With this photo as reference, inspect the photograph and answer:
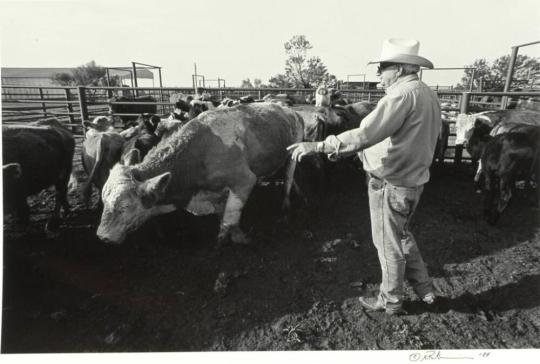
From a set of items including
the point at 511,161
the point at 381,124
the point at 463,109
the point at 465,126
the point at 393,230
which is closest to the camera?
the point at 381,124

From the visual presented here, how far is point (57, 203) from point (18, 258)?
1131 millimetres

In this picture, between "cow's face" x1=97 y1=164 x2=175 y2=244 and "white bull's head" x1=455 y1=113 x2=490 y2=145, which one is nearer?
"cow's face" x1=97 y1=164 x2=175 y2=244

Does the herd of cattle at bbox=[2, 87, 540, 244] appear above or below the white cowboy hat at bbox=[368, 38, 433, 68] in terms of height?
below

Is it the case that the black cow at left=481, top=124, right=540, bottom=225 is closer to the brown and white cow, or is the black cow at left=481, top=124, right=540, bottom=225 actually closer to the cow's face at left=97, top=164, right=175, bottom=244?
the brown and white cow

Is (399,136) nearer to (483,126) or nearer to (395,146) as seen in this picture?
(395,146)

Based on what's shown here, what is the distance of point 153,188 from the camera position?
11.4ft

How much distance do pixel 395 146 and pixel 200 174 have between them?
229 centimetres

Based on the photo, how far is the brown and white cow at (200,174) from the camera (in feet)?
11.3

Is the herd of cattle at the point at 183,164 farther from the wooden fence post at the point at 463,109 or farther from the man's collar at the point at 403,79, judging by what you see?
the man's collar at the point at 403,79

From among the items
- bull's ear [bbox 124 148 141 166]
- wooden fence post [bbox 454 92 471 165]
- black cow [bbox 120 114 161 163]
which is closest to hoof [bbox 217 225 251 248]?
bull's ear [bbox 124 148 141 166]

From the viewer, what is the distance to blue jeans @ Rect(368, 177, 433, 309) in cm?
275

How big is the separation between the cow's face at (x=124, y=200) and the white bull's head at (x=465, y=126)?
580 centimetres

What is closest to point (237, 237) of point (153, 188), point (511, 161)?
point (153, 188)

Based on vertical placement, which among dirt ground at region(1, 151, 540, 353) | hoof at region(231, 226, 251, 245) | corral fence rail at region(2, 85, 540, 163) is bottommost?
dirt ground at region(1, 151, 540, 353)
